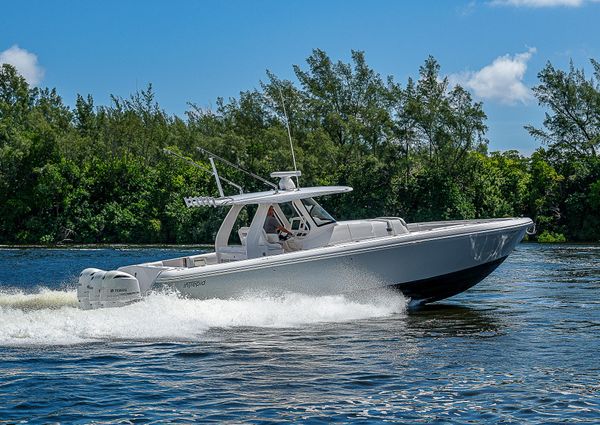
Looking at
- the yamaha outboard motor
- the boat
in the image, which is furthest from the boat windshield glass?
the yamaha outboard motor

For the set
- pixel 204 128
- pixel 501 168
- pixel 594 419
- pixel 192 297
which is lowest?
pixel 594 419

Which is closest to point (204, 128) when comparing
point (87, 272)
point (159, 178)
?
point (159, 178)

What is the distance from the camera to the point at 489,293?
2248 cm

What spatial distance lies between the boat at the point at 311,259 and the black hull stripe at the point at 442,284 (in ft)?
0.08

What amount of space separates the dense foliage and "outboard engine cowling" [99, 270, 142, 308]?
38.6 m

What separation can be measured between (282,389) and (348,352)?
253cm

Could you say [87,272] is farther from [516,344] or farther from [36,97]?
[36,97]

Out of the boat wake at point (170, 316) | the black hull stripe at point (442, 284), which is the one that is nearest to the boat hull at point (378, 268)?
the black hull stripe at point (442, 284)

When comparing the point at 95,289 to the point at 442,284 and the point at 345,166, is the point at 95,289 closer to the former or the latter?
the point at 442,284

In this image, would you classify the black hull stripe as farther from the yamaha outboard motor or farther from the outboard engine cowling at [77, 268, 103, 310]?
the outboard engine cowling at [77, 268, 103, 310]

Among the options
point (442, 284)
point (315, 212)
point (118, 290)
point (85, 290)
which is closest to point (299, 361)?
point (118, 290)

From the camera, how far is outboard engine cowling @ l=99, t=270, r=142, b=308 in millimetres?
15312

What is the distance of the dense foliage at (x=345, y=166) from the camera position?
177ft

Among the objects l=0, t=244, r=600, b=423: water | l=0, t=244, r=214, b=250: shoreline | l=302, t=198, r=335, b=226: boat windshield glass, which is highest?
l=302, t=198, r=335, b=226: boat windshield glass
